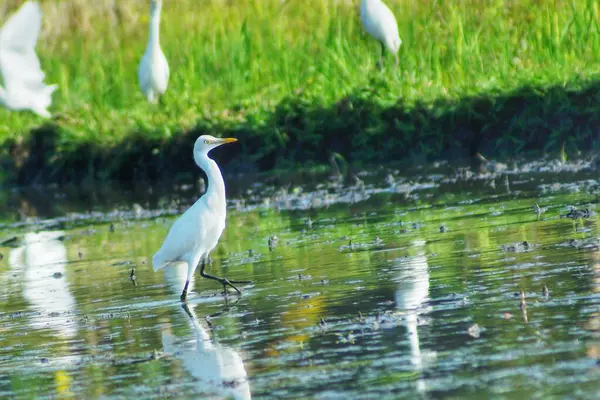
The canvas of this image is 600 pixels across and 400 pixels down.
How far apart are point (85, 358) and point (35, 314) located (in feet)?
6.27

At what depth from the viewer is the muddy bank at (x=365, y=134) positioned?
14898 millimetres

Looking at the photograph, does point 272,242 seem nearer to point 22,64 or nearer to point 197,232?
point 197,232

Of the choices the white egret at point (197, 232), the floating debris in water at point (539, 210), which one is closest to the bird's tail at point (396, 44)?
the floating debris in water at point (539, 210)

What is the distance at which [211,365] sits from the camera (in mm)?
6453

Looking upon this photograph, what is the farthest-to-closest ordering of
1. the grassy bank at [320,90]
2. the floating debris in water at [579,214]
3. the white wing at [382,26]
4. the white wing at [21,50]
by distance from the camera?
the white wing at [382,26] < the grassy bank at [320,90] < the white wing at [21,50] < the floating debris in water at [579,214]

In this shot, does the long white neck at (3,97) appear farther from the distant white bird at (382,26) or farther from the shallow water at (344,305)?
the distant white bird at (382,26)

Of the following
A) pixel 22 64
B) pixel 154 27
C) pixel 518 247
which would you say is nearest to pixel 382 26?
pixel 154 27

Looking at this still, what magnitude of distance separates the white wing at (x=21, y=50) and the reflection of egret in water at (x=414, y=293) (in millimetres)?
5106

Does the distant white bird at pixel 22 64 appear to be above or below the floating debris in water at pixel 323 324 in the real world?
above

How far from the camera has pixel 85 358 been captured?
7.05 m

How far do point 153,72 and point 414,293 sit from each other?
12382 millimetres

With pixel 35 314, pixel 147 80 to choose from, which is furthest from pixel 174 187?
pixel 35 314

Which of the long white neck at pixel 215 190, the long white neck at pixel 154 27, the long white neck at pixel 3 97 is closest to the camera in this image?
the long white neck at pixel 215 190

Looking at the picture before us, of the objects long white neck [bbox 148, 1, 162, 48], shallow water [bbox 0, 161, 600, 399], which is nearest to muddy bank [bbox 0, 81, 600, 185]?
shallow water [bbox 0, 161, 600, 399]
